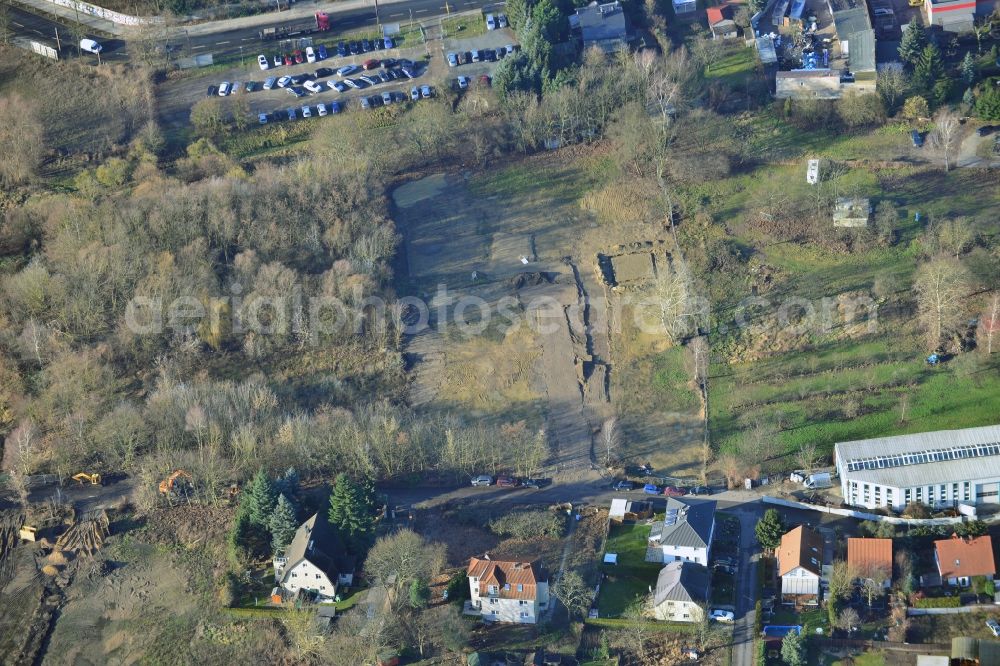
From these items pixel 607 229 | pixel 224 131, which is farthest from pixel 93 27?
pixel 607 229

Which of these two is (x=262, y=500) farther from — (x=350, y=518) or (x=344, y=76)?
(x=344, y=76)

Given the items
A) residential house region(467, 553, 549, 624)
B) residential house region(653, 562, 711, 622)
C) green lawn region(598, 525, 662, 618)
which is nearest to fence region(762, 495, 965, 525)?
green lawn region(598, 525, 662, 618)

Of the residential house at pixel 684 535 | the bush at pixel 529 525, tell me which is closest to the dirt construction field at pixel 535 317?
the bush at pixel 529 525

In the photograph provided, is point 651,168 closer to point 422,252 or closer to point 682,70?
point 682,70

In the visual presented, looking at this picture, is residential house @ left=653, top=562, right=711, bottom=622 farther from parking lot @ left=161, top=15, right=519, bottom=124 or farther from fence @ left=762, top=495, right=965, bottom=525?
parking lot @ left=161, top=15, right=519, bottom=124

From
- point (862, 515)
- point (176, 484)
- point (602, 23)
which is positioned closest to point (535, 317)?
point (176, 484)
